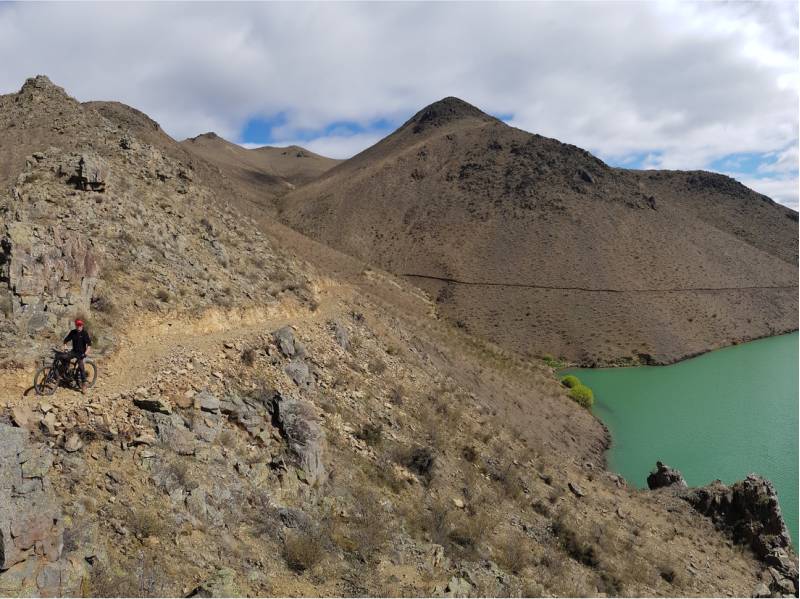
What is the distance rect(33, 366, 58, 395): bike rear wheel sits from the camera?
887 centimetres

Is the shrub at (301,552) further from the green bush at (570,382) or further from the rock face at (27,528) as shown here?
the green bush at (570,382)

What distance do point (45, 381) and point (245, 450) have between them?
12.7 ft

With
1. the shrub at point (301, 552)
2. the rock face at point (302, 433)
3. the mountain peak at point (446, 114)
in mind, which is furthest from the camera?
the mountain peak at point (446, 114)

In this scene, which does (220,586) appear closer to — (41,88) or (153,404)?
(153,404)

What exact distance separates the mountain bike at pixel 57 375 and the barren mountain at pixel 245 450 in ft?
1.07

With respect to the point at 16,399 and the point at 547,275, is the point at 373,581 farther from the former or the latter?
the point at 547,275

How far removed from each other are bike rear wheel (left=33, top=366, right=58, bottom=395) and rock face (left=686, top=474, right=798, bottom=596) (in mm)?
19903

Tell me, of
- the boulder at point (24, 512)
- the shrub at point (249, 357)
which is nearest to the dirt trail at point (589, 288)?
the shrub at point (249, 357)

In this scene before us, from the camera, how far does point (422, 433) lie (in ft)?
49.9

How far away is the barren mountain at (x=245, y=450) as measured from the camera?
7.71 metres

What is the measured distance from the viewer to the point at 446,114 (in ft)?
324

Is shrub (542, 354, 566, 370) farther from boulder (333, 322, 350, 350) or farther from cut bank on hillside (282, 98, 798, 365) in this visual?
boulder (333, 322, 350, 350)

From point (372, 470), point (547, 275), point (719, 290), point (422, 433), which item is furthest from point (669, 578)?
point (719, 290)

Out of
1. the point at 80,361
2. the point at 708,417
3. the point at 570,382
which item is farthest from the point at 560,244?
the point at 80,361
